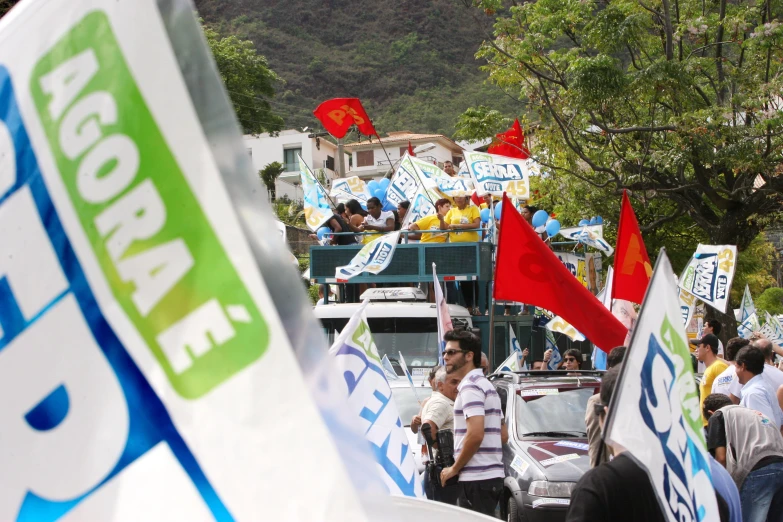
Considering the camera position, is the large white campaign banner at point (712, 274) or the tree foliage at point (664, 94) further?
the tree foliage at point (664, 94)

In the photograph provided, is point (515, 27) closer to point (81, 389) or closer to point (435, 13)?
point (81, 389)

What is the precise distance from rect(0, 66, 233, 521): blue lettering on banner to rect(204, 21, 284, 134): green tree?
52059 millimetres

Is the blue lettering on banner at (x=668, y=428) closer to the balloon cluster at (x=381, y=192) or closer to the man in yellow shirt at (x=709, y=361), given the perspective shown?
the man in yellow shirt at (x=709, y=361)

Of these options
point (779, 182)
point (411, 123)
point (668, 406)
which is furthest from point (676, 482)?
point (411, 123)

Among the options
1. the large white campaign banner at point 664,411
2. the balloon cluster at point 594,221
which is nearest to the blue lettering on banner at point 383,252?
the large white campaign banner at point 664,411

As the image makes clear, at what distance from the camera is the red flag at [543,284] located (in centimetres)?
688

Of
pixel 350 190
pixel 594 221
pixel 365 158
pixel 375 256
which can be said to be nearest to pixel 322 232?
pixel 375 256

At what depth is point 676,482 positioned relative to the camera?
8.63 ft

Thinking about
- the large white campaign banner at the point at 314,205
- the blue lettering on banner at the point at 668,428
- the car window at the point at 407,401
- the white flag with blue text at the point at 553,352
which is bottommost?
the white flag with blue text at the point at 553,352

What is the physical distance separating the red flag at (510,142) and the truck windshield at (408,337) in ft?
24.5

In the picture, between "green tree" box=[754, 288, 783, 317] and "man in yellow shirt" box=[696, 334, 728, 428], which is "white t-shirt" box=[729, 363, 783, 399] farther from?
"green tree" box=[754, 288, 783, 317]

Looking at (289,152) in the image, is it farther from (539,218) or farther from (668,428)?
(668,428)

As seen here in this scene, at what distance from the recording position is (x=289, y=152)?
229 ft

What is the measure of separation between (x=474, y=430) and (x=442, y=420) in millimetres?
1086
